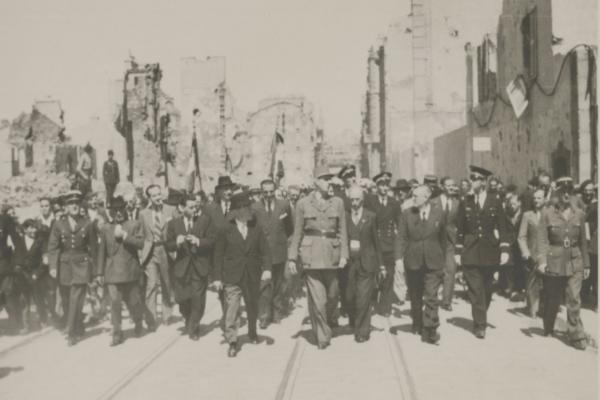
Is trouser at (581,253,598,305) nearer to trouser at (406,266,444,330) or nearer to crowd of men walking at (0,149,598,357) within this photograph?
crowd of men walking at (0,149,598,357)

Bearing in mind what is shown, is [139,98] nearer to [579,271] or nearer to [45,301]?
[45,301]

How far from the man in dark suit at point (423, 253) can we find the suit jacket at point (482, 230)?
399 millimetres

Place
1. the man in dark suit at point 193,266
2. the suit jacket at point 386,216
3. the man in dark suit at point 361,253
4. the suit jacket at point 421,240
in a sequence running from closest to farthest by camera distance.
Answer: the suit jacket at point 421,240, the man in dark suit at point 361,253, the man in dark suit at point 193,266, the suit jacket at point 386,216

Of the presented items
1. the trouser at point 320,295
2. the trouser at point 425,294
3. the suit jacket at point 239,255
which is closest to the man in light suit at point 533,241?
the trouser at point 425,294

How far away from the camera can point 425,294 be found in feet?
29.2

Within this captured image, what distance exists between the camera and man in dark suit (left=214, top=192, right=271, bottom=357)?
871 centimetres

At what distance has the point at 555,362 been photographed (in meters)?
7.49

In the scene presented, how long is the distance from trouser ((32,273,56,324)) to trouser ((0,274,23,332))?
28cm

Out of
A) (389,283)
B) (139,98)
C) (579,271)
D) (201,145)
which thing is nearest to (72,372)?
(389,283)

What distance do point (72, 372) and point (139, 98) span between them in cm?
2596

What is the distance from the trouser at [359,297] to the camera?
8938mm

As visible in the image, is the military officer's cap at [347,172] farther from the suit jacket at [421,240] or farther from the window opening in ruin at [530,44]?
the window opening in ruin at [530,44]

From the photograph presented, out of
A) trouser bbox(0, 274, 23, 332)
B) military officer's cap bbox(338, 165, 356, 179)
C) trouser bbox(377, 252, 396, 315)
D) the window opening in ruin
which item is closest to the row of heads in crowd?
military officer's cap bbox(338, 165, 356, 179)

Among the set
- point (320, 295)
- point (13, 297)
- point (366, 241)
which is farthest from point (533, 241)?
point (13, 297)
